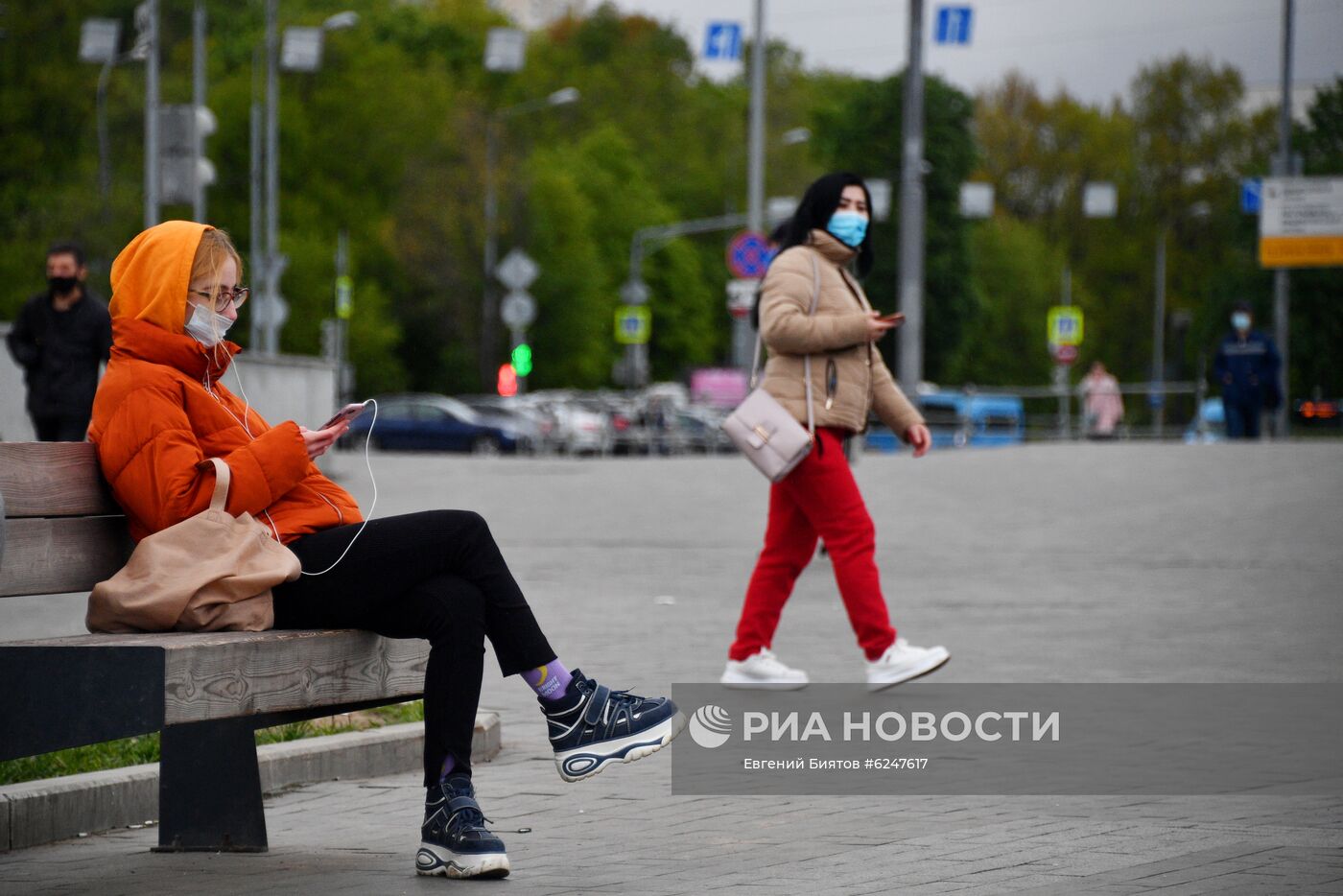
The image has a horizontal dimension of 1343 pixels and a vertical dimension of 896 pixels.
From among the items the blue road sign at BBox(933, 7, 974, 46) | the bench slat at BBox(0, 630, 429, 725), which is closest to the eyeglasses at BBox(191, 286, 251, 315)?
the bench slat at BBox(0, 630, 429, 725)

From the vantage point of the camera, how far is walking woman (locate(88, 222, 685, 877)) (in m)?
5.01

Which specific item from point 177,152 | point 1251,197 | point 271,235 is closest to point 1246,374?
point 177,152

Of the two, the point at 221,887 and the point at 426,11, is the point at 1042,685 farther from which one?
the point at 426,11

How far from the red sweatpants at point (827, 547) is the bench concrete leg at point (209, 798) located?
3.30 meters

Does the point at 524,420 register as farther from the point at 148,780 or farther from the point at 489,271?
the point at 148,780

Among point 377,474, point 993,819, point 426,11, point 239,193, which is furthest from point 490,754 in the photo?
point 426,11

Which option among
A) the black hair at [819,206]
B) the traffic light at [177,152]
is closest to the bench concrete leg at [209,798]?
the black hair at [819,206]

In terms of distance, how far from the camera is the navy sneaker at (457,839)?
504 centimetres

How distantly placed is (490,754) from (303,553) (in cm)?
219

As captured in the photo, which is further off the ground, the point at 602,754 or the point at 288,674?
the point at 288,674

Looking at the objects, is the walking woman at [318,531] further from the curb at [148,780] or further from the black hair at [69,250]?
the black hair at [69,250]

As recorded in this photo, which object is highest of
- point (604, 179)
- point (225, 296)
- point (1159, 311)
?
point (604, 179)

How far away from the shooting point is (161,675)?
450cm

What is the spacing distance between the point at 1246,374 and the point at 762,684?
63.4 ft
